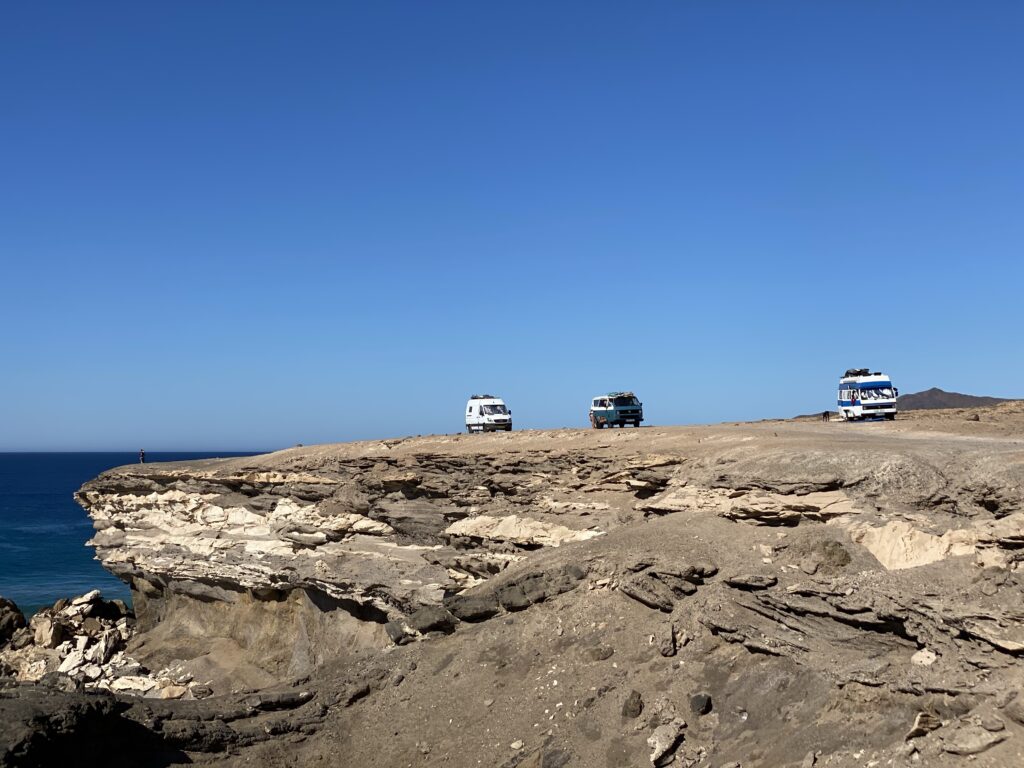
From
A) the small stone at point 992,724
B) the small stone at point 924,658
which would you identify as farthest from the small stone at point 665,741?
the small stone at point 992,724

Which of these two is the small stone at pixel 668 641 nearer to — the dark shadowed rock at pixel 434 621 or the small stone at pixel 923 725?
the small stone at pixel 923 725

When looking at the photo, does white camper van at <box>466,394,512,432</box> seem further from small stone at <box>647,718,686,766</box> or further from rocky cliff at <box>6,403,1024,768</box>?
small stone at <box>647,718,686,766</box>

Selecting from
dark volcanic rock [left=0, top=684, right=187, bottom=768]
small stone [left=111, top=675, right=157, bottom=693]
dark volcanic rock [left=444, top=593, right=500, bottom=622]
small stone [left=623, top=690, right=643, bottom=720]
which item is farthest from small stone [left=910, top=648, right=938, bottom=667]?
small stone [left=111, top=675, right=157, bottom=693]

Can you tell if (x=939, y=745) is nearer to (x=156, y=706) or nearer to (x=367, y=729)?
(x=367, y=729)

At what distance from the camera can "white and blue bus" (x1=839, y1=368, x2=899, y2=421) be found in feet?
85.9

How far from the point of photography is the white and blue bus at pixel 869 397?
26172 millimetres

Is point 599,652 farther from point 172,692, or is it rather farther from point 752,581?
point 172,692

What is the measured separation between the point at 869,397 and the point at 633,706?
702 inches

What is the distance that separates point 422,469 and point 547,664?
27.2ft

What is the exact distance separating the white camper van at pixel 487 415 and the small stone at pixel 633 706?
19314mm

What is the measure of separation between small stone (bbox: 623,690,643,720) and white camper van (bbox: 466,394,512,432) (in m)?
19.3

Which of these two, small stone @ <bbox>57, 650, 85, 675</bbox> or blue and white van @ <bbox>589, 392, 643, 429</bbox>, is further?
blue and white van @ <bbox>589, 392, 643, 429</bbox>

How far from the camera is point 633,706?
1261 centimetres

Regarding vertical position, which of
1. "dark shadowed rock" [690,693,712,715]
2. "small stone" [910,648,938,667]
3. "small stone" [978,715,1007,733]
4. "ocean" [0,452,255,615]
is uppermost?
"small stone" [910,648,938,667]
